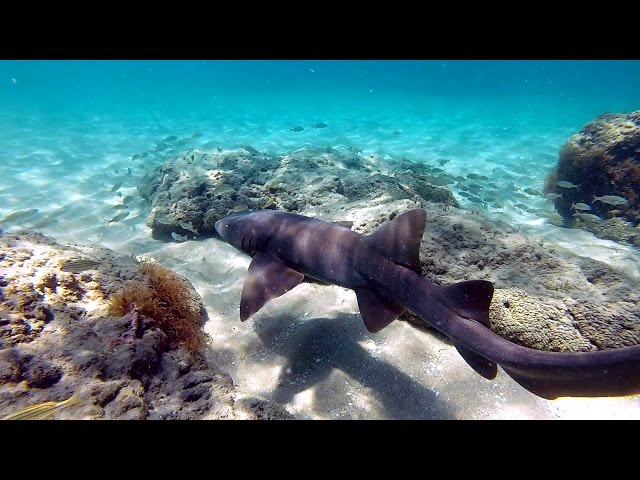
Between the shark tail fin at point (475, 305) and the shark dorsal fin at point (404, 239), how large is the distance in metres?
0.49

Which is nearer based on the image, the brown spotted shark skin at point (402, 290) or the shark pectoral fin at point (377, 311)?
the brown spotted shark skin at point (402, 290)

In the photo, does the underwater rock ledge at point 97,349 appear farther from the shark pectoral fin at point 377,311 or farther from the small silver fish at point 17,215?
the small silver fish at point 17,215

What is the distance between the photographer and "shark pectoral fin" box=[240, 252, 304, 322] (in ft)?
13.3

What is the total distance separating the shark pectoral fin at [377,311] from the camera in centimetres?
371

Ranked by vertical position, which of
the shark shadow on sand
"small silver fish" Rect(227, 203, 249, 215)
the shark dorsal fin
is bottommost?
the shark shadow on sand

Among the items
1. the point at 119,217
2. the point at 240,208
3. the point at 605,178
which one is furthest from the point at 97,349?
the point at 605,178

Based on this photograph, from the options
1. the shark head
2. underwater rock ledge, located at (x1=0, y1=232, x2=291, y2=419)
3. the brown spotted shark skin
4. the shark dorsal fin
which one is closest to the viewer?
the brown spotted shark skin

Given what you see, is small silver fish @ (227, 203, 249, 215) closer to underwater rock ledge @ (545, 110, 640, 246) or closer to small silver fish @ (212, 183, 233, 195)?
small silver fish @ (212, 183, 233, 195)

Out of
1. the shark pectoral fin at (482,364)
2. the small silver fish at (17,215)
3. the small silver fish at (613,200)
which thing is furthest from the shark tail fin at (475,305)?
the small silver fish at (17,215)

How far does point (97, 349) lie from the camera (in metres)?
3.13

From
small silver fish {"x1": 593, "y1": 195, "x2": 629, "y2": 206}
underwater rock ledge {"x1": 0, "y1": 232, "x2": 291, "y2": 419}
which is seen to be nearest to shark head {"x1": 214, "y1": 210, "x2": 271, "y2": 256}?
underwater rock ledge {"x1": 0, "y1": 232, "x2": 291, "y2": 419}
